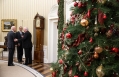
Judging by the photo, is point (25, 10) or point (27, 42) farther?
point (25, 10)

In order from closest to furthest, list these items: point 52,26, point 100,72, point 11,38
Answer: point 100,72 < point 11,38 < point 52,26

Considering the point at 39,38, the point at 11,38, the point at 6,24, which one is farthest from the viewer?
the point at 6,24

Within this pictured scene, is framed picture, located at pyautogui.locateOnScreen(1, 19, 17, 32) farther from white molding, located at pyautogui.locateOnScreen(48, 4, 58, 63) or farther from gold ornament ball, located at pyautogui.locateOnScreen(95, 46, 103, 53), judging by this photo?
gold ornament ball, located at pyautogui.locateOnScreen(95, 46, 103, 53)

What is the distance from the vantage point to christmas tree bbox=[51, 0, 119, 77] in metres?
1.67

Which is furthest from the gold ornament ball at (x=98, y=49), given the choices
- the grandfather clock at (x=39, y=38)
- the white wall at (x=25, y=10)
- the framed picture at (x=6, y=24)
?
the framed picture at (x=6, y=24)

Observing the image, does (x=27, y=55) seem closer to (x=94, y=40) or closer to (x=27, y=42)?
(x=27, y=42)

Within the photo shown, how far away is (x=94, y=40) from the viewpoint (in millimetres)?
1723

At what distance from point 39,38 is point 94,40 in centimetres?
655

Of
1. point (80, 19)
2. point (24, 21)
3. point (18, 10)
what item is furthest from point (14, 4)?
point (80, 19)

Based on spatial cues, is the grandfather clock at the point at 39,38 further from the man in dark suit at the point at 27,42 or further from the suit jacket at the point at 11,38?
the suit jacket at the point at 11,38

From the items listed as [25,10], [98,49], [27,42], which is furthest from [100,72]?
[25,10]

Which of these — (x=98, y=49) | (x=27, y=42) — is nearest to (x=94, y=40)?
(x=98, y=49)

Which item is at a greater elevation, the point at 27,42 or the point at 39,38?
the point at 39,38

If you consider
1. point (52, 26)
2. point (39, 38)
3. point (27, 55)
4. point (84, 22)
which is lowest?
point (27, 55)
